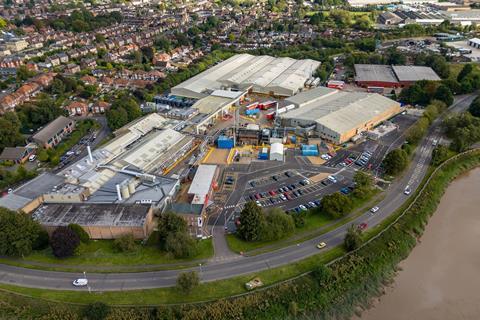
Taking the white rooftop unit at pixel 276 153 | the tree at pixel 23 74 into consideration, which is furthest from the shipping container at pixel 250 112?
the tree at pixel 23 74

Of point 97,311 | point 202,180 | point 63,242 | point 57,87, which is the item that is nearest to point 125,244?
point 63,242

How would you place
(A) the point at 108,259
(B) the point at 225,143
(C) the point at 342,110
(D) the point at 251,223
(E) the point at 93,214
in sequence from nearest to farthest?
1. (A) the point at 108,259
2. (D) the point at 251,223
3. (E) the point at 93,214
4. (B) the point at 225,143
5. (C) the point at 342,110

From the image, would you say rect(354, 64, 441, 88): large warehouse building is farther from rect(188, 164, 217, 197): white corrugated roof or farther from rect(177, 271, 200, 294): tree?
rect(177, 271, 200, 294): tree

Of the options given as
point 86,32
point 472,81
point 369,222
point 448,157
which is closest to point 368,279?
point 369,222

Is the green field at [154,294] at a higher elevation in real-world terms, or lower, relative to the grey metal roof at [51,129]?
lower

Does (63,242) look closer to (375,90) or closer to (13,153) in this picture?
(13,153)

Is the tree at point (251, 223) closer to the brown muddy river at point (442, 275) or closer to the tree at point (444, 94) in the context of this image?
the brown muddy river at point (442, 275)

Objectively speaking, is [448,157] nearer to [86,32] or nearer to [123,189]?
[123,189]
